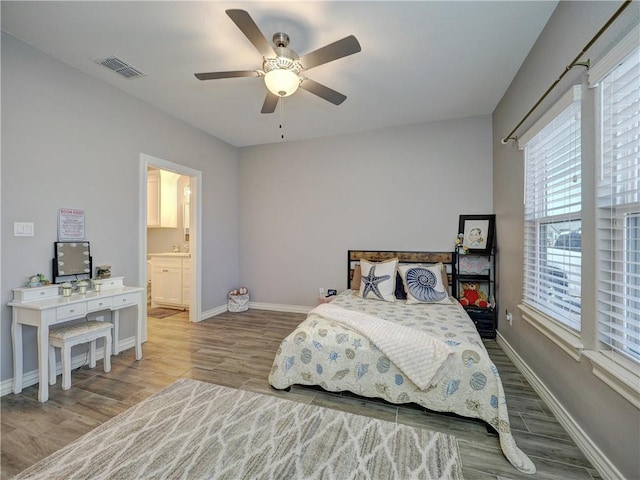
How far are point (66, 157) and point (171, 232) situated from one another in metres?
3.18

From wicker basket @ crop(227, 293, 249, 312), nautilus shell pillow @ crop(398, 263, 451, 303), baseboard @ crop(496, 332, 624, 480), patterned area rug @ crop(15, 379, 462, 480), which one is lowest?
patterned area rug @ crop(15, 379, 462, 480)

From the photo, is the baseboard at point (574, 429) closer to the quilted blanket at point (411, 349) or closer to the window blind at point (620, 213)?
the window blind at point (620, 213)

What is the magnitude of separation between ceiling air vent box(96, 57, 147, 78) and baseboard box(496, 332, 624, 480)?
4.44 m

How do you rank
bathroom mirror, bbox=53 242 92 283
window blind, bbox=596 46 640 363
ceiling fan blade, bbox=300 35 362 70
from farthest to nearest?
bathroom mirror, bbox=53 242 92 283 → ceiling fan blade, bbox=300 35 362 70 → window blind, bbox=596 46 640 363

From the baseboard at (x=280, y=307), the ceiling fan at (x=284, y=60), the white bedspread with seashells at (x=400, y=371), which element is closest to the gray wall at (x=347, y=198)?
the baseboard at (x=280, y=307)

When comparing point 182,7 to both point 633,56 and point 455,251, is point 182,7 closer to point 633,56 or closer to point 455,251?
point 633,56

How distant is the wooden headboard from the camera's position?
12.6 feet

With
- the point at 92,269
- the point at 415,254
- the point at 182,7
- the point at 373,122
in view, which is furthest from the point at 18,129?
the point at 415,254

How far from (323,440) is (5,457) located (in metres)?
1.82

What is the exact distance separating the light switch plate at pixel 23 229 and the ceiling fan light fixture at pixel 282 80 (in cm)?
236

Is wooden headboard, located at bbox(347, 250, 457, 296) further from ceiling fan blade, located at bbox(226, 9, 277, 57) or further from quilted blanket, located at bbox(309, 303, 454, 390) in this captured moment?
ceiling fan blade, located at bbox(226, 9, 277, 57)

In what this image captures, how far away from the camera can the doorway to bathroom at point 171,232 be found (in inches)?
134

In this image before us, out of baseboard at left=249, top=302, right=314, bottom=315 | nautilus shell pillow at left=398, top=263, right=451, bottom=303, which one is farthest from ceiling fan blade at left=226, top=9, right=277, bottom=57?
baseboard at left=249, top=302, right=314, bottom=315

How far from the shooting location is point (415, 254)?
158 inches
